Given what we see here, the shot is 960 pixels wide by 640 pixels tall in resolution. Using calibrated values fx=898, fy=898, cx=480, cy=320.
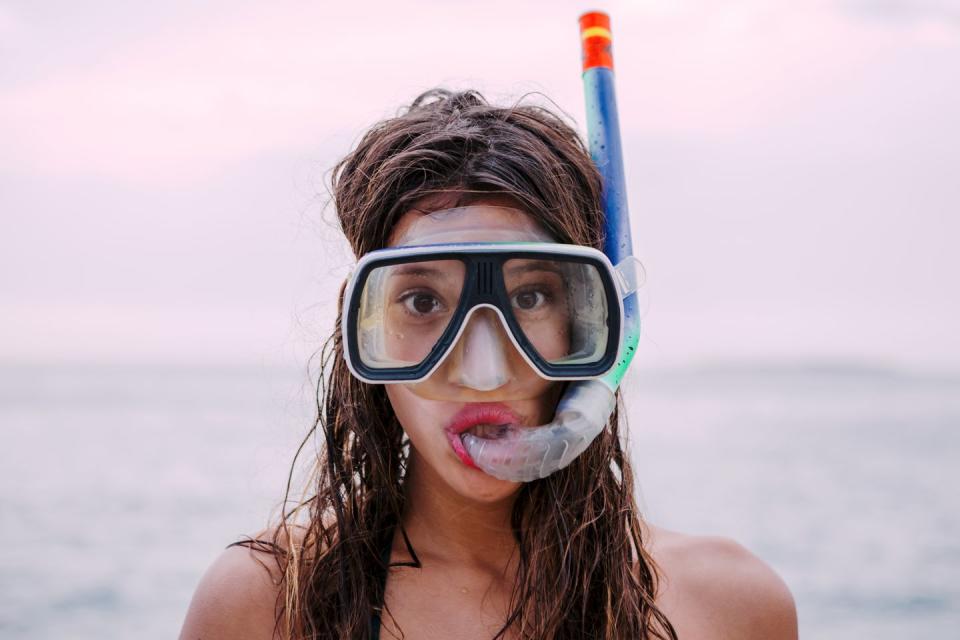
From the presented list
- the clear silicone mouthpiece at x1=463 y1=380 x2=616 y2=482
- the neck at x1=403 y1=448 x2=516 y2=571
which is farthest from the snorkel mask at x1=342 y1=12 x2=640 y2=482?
the neck at x1=403 y1=448 x2=516 y2=571

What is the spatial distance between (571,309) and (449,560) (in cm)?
66

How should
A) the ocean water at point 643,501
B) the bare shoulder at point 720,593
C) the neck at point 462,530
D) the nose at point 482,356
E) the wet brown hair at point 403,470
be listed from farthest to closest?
the ocean water at point 643,501, the bare shoulder at point 720,593, the neck at point 462,530, the wet brown hair at point 403,470, the nose at point 482,356

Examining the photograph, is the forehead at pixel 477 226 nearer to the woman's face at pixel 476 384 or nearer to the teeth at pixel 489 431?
the woman's face at pixel 476 384

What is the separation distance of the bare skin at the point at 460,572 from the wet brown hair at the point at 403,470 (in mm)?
48

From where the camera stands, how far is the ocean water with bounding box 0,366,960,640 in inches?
262

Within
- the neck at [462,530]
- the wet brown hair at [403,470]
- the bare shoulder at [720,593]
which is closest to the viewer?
the wet brown hair at [403,470]

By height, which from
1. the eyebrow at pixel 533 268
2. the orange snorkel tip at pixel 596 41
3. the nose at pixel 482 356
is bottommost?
the nose at pixel 482 356

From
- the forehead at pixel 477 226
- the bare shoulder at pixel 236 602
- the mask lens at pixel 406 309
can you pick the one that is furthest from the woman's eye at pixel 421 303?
the bare shoulder at pixel 236 602

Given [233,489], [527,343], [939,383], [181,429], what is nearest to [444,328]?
[527,343]

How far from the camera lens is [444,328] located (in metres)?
1.85

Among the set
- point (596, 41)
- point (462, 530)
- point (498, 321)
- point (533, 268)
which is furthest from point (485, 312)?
point (596, 41)

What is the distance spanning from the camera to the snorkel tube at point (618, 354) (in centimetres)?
179

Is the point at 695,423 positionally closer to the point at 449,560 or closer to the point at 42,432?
the point at 42,432

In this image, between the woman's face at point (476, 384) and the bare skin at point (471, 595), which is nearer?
the woman's face at point (476, 384)
